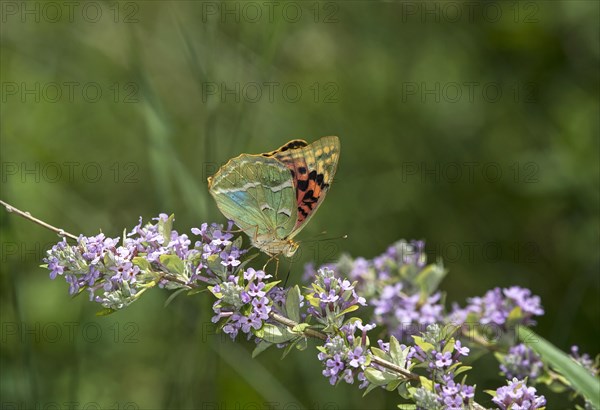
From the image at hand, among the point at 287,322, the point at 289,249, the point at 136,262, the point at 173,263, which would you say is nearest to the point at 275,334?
the point at 287,322

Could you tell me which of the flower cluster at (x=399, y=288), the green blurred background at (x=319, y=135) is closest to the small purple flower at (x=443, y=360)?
the flower cluster at (x=399, y=288)

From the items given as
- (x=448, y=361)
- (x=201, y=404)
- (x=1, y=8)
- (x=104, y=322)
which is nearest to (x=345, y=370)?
(x=448, y=361)

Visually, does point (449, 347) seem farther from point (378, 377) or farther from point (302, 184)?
point (302, 184)

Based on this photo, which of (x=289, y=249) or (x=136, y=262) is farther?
(x=289, y=249)

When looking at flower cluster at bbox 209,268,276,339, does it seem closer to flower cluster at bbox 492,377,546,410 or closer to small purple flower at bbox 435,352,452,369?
small purple flower at bbox 435,352,452,369

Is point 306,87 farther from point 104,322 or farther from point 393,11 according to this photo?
point 104,322

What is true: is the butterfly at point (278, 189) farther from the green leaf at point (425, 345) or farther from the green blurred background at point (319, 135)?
the green blurred background at point (319, 135)
